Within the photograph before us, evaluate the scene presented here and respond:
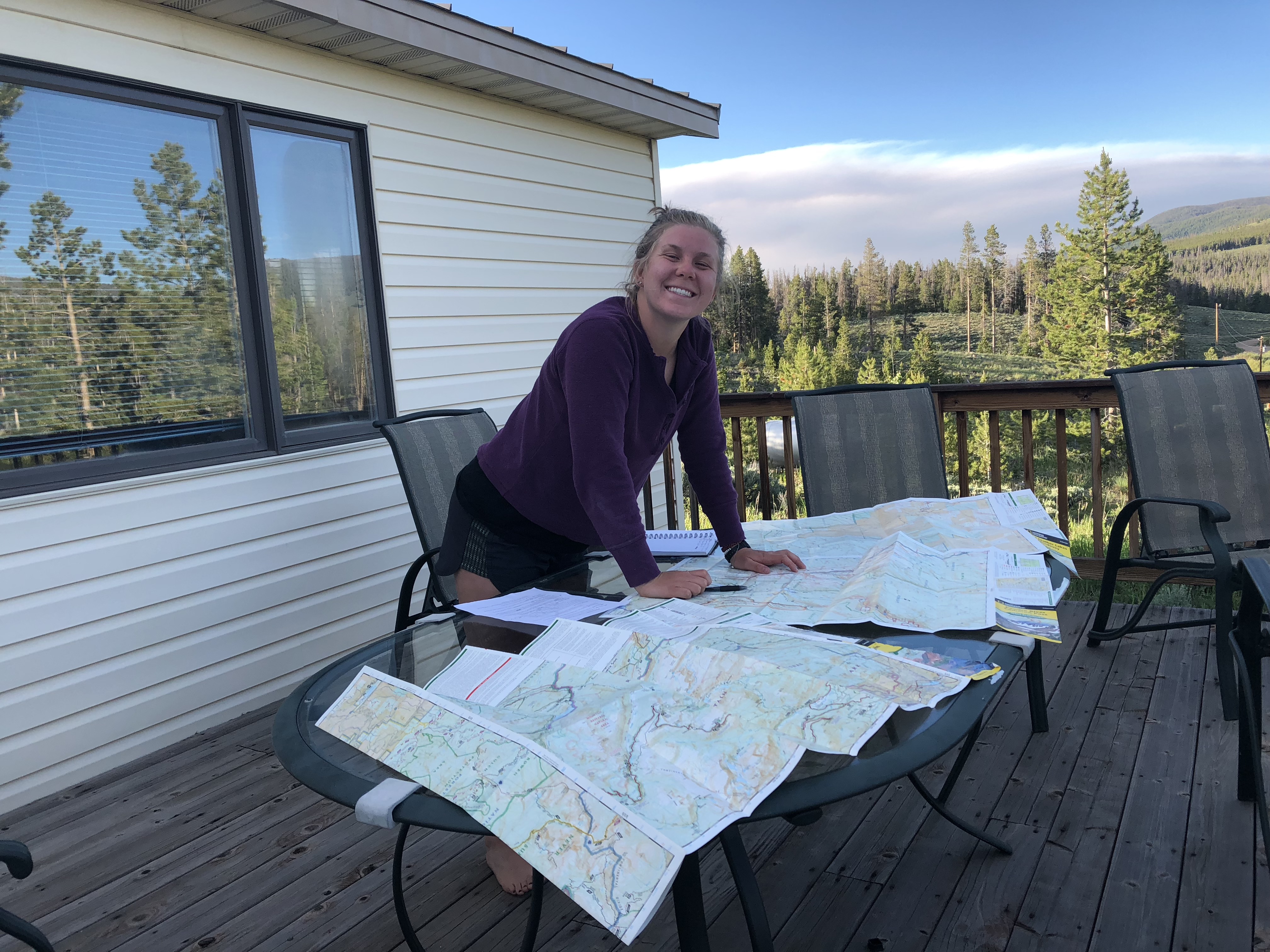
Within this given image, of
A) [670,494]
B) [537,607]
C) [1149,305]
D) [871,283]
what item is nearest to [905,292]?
[871,283]

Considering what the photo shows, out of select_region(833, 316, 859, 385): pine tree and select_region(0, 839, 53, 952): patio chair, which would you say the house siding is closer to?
select_region(0, 839, 53, 952): patio chair

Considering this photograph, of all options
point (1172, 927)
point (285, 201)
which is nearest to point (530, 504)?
point (1172, 927)

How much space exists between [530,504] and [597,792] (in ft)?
3.80

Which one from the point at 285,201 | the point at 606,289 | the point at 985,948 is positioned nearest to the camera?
the point at 985,948

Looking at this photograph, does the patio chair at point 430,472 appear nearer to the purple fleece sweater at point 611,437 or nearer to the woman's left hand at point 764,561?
the purple fleece sweater at point 611,437

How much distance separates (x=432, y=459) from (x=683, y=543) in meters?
1.17

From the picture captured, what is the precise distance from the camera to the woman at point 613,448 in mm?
1749

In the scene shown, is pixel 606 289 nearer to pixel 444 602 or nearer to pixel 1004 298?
pixel 444 602

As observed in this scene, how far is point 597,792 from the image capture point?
979 mm

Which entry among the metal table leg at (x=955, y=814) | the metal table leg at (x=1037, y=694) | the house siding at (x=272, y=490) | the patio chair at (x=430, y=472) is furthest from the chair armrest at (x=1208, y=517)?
the house siding at (x=272, y=490)

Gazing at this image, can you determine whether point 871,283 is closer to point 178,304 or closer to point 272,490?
point 272,490

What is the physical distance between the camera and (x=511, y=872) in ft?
6.71

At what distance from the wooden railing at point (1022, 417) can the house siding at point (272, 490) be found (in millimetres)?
1301

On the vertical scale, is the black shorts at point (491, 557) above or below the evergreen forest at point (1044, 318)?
below
